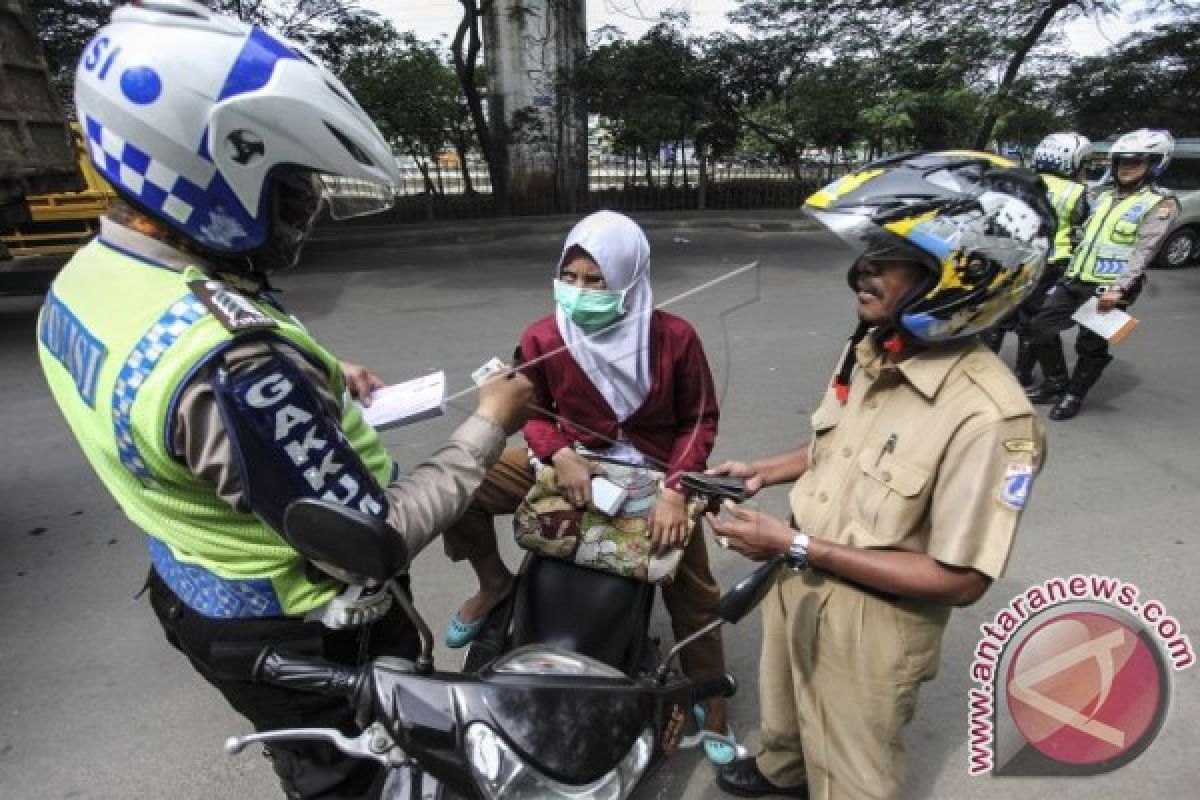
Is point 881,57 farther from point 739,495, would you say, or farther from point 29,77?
point 739,495

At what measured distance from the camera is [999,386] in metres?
1.43

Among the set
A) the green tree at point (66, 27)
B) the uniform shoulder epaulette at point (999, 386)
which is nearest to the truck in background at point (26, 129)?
the uniform shoulder epaulette at point (999, 386)

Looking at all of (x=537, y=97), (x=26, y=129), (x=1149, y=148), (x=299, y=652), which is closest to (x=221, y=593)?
(x=299, y=652)

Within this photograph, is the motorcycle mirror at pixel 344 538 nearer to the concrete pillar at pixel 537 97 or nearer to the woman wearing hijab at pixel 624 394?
the woman wearing hijab at pixel 624 394

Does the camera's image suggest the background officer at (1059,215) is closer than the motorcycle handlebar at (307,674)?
No

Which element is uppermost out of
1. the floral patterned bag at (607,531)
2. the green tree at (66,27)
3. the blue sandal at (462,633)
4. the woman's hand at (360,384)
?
the green tree at (66,27)

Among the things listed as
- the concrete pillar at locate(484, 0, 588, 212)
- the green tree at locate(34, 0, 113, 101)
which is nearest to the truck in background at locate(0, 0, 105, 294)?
the green tree at locate(34, 0, 113, 101)

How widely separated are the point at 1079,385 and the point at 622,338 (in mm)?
4252

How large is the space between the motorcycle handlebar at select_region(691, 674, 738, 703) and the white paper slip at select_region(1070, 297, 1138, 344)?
14.5ft

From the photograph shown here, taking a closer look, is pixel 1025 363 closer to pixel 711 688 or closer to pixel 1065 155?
pixel 1065 155

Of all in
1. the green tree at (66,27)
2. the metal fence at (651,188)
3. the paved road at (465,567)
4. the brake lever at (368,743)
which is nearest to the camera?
the brake lever at (368,743)

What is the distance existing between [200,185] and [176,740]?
2064mm

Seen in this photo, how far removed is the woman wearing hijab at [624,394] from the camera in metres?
2.12

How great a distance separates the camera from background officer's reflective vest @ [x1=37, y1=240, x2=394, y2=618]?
107 centimetres
